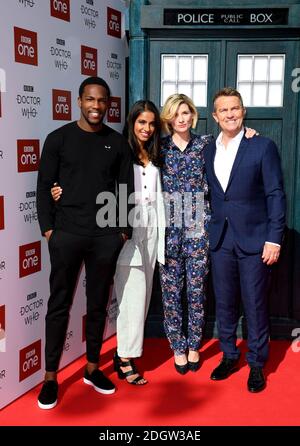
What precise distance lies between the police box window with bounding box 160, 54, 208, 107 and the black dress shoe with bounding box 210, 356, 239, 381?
1982mm

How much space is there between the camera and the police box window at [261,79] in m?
4.20

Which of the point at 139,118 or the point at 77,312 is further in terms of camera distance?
the point at 77,312

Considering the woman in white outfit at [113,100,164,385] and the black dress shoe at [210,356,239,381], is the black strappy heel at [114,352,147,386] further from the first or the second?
the black dress shoe at [210,356,239,381]

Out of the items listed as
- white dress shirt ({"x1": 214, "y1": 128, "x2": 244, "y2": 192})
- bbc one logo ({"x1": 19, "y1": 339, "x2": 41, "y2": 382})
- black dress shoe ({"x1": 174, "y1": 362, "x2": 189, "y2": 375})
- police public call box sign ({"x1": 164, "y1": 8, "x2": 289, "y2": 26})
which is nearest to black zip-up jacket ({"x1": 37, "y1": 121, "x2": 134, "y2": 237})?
white dress shirt ({"x1": 214, "y1": 128, "x2": 244, "y2": 192})

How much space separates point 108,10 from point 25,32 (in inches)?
44.2

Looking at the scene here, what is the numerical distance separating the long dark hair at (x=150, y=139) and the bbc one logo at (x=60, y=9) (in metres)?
0.79

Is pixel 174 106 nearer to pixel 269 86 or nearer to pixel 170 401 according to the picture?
pixel 269 86

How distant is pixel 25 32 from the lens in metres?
3.16

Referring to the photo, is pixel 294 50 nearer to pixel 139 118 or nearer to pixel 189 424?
pixel 139 118

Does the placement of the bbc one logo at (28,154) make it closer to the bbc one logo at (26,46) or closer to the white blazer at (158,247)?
the bbc one logo at (26,46)

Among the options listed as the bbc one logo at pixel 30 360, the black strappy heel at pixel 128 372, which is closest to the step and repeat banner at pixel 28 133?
the bbc one logo at pixel 30 360

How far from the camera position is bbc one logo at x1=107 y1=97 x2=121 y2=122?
166 inches

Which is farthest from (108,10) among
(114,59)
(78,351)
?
(78,351)

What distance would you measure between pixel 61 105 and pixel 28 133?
1.40ft
